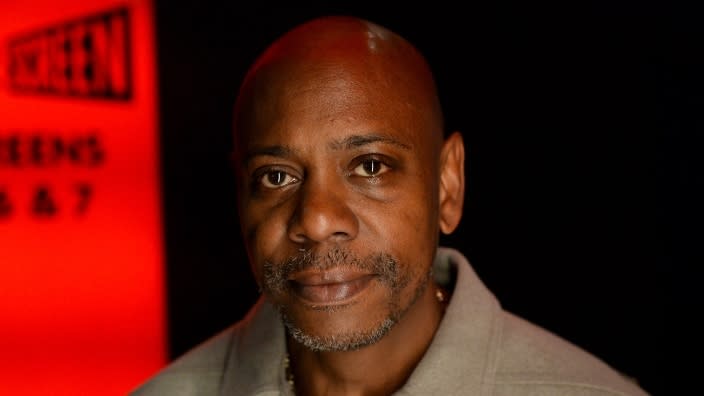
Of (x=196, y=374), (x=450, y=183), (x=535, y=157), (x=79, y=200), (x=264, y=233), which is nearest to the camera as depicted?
(x=264, y=233)

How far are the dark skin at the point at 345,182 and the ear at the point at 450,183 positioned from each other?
0.22 ft

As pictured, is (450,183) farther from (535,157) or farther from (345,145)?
(535,157)

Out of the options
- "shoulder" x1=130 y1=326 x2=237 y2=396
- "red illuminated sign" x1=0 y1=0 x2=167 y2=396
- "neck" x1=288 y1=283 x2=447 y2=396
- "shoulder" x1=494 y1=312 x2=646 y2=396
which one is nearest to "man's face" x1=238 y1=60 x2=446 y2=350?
"neck" x1=288 y1=283 x2=447 y2=396

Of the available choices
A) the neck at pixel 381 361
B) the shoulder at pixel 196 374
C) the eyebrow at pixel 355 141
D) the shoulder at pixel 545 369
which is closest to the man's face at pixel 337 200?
the eyebrow at pixel 355 141

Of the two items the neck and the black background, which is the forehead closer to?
the neck

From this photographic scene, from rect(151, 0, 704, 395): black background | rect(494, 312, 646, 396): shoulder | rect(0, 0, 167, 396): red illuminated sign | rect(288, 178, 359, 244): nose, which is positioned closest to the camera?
rect(288, 178, 359, 244): nose

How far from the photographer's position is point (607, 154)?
315 centimetres

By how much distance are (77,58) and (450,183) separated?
6.80 feet

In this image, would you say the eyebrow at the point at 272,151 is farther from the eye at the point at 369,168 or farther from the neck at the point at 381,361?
the neck at the point at 381,361

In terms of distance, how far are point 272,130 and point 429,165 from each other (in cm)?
29

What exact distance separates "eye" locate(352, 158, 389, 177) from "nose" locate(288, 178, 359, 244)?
0.04 m

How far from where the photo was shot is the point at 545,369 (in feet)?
4.63

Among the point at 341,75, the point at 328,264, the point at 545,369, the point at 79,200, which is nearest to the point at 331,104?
the point at 341,75

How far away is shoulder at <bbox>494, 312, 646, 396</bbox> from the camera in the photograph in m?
1.38
